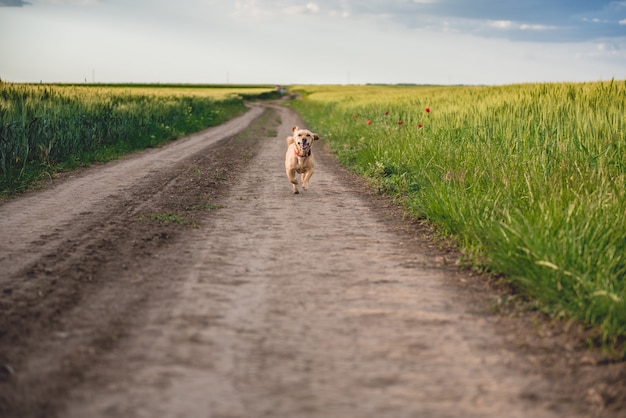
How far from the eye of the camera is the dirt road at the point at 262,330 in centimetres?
304

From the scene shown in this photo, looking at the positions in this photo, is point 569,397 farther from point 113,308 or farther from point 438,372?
point 113,308

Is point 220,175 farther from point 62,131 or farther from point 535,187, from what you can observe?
point 535,187

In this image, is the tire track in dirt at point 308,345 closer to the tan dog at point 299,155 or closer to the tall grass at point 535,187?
the tall grass at point 535,187

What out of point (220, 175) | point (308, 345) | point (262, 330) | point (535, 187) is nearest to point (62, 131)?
point (220, 175)

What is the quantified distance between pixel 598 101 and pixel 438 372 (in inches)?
344

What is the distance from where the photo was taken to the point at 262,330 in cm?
393

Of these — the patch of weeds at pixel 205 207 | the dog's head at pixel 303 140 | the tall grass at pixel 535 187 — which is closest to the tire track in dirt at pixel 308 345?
the tall grass at pixel 535 187

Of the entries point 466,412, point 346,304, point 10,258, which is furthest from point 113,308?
point 466,412

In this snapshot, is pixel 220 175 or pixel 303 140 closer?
pixel 303 140

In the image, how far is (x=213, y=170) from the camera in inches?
509

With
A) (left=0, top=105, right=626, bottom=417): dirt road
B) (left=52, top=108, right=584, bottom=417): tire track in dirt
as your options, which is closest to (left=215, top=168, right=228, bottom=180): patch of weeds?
(left=0, top=105, right=626, bottom=417): dirt road

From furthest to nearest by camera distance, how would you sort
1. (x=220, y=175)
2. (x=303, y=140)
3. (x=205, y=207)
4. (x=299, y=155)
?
(x=220, y=175) < (x=299, y=155) < (x=303, y=140) < (x=205, y=207)

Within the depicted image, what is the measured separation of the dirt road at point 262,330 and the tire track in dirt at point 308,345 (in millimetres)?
13

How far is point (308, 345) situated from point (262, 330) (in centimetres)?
37
